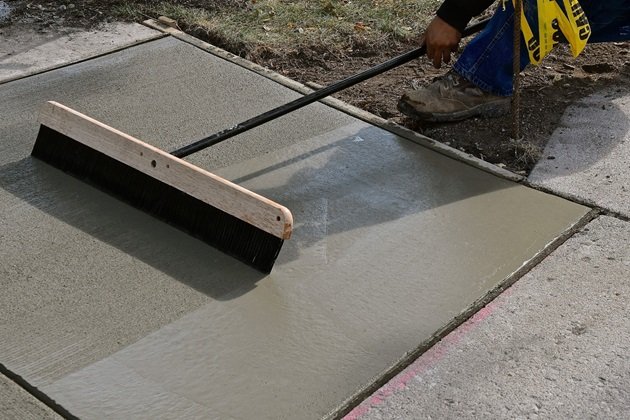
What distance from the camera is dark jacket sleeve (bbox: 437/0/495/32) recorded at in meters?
3.70

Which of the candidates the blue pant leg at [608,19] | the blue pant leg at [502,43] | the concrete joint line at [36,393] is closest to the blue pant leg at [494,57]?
the blue pant leg at [502,43]

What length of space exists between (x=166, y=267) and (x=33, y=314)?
0.45m

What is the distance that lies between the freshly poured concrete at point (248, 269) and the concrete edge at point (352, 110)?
0.18 feet

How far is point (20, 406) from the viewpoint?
250cm

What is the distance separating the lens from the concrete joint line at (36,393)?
8.15 ft

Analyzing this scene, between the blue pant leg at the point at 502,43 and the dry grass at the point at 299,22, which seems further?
the dry grass at the point at 299,22

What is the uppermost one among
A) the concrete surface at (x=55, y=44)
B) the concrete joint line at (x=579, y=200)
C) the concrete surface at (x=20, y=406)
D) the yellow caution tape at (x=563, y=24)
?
the yellow caution tape at (x=563, y=24)

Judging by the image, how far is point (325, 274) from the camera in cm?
308

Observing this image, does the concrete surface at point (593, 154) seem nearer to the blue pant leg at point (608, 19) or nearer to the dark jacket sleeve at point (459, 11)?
the blue pant leg at point (608, 19)

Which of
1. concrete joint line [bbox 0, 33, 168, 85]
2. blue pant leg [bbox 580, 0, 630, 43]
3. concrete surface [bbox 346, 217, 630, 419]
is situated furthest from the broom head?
blue pant leg [bbox 580, 0, 630, 43]

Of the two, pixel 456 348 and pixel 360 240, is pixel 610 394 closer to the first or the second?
pixel 456 348

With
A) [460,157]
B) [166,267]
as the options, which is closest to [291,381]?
[166,267]

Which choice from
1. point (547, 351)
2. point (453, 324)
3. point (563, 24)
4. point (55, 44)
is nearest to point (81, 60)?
point (55, 44)

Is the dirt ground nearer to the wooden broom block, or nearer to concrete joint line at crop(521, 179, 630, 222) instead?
concrete joint line at crop(521, 179, 630, 222)
